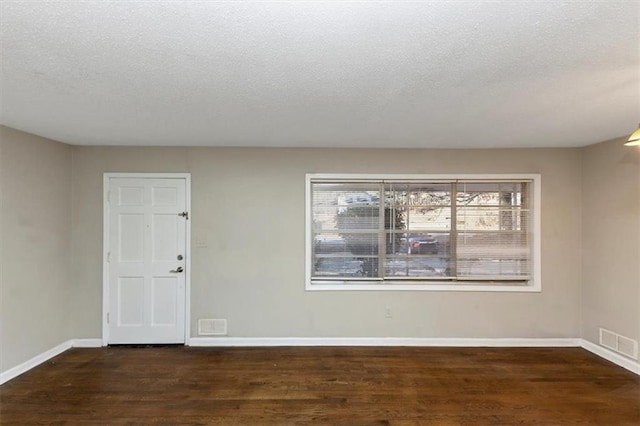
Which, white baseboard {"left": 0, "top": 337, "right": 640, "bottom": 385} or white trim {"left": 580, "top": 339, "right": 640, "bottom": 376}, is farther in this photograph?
white baseboard {"left": 0, "top": 337, "right": 640, "bottom": 385}

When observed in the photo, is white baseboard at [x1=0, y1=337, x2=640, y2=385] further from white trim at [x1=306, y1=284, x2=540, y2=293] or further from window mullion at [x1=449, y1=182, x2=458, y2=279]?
window mullion at [x1=449, y1=182, x2=458, y2=279]

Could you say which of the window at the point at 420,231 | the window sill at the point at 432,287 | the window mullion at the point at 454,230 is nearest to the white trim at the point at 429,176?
the window at the point at 420,231

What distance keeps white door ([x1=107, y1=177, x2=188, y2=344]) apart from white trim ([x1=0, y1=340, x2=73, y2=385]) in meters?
0.50

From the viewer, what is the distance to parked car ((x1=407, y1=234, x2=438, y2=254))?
3.98 metres

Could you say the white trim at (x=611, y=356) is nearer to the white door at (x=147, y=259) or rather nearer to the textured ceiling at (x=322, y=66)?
the textured ceiling at (x=322, y=66)

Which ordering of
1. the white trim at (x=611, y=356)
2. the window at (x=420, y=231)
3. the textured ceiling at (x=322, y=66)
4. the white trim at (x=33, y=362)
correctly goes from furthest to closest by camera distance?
the window at (x=420, y=231)
the white trim at (x=611, y=356)
the white trim at (x=33, y=362)
the textured ceiling at (x=322, y=66)

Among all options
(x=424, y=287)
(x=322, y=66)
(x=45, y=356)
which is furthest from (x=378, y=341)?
(x=45, y=356)

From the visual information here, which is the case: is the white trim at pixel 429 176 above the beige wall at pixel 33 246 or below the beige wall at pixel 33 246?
above

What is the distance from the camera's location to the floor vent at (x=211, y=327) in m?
3.81

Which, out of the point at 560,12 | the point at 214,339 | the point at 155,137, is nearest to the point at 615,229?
the point at 560,12

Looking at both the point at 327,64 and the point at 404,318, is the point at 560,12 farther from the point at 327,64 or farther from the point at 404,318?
the point at 404,318

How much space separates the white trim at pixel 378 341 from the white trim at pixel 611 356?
10cm

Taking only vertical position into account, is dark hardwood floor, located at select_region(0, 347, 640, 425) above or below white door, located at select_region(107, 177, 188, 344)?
below

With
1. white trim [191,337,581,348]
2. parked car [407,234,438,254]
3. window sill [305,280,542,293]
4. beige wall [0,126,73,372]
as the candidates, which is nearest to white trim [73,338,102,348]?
beige wall [0,126,73,372]
